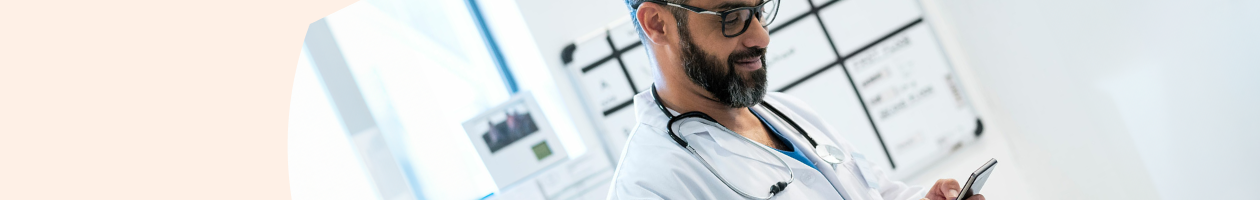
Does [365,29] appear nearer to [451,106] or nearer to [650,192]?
[451,106]

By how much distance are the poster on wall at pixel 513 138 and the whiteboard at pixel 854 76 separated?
17 cm

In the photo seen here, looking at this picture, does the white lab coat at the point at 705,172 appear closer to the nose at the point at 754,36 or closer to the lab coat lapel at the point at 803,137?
the lab coat lapel at the point at 803,137

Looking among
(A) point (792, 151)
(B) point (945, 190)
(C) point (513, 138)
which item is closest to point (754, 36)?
(A) point (792, 151)

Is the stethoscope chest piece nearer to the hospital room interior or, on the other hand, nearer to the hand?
the hand

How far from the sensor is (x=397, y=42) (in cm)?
211

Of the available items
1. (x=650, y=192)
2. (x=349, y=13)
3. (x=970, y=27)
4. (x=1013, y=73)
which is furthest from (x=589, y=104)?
(x=1013, y=73)

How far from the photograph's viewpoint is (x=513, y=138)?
7.11ft

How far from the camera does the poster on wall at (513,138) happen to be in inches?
84.8

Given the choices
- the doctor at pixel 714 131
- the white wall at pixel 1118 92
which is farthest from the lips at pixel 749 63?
the white wall at pixel 1118 92

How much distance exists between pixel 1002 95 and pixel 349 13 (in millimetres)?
2214

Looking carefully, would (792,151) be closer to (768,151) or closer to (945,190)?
(768,151)

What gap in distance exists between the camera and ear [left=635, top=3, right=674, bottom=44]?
1235 mm

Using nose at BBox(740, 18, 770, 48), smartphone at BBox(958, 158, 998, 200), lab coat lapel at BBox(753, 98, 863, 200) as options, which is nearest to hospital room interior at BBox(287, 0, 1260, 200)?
lab coat lapel at BBox(753, 98, 863, 200)

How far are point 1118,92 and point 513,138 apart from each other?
6.73 feet
